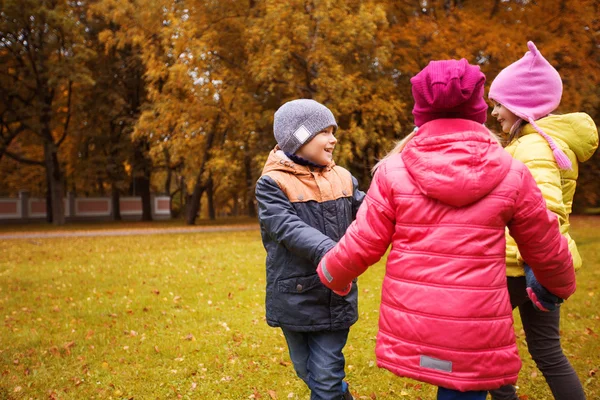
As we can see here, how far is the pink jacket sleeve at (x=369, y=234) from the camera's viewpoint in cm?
224

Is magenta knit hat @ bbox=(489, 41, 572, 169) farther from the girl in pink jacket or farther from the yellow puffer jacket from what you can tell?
the girl in pink jacket

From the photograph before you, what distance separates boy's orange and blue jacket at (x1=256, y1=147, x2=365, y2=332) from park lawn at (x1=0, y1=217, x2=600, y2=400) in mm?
1586

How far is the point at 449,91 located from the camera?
2.11 m

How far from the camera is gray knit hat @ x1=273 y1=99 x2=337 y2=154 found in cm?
296

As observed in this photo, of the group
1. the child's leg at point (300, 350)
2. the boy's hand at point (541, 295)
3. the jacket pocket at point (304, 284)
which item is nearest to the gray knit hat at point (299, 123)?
the jacket pocket at point (304, 284)

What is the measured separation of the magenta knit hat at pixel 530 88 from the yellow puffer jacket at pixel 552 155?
0.23 feet

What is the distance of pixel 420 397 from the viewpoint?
4098mm

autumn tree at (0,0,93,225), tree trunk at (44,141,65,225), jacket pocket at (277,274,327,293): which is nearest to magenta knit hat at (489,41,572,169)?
jacket pocket at (277,274,327,293)

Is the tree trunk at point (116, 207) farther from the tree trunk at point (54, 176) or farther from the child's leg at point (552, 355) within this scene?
the child's leg at point (552, 355)

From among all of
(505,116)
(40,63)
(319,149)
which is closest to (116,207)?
(40,63)

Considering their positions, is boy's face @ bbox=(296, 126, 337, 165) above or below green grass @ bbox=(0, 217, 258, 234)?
above

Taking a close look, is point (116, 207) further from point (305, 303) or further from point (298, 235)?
point (298, 235)

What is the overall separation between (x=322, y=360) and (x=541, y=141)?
1610 mm

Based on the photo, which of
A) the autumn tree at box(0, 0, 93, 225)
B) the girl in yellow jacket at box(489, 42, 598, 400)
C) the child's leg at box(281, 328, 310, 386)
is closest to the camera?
the girl in yellow jacket at box(489, 42, 598, 400)
